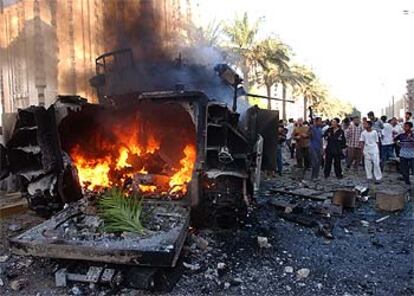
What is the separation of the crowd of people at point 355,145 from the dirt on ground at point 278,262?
3.35 metres

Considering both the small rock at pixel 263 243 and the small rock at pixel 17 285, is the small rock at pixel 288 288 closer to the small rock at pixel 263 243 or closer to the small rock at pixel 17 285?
the small rock at pixel 263 243

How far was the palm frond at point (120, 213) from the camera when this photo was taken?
15.9 ft

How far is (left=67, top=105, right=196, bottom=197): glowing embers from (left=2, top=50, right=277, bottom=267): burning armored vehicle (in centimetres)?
2

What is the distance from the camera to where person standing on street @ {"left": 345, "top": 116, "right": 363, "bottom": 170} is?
11953 millimetres

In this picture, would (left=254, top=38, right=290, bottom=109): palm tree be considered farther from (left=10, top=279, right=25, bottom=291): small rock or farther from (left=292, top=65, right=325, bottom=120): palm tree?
(left=10, top=279, right=25, bottom=291): small rock

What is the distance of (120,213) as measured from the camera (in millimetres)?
5016

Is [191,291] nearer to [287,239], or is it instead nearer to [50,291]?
[50,291]

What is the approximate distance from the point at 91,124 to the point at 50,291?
3.43 meters

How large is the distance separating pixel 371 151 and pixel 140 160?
6.08 m

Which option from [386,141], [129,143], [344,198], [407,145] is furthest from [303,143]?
[129,143]

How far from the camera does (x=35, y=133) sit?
19.7ft

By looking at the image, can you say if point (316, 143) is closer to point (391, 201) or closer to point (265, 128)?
point (265, 128)

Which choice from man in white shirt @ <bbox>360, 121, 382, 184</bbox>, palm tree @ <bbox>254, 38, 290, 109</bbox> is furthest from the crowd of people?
palm tree @ <bbox>254, 38, 290, 109</bbox>

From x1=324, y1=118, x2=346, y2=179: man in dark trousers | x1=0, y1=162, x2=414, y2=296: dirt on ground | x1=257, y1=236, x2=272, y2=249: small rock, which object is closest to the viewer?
x1=0, y1=162, x2=414, y2=296: dirt on ground
